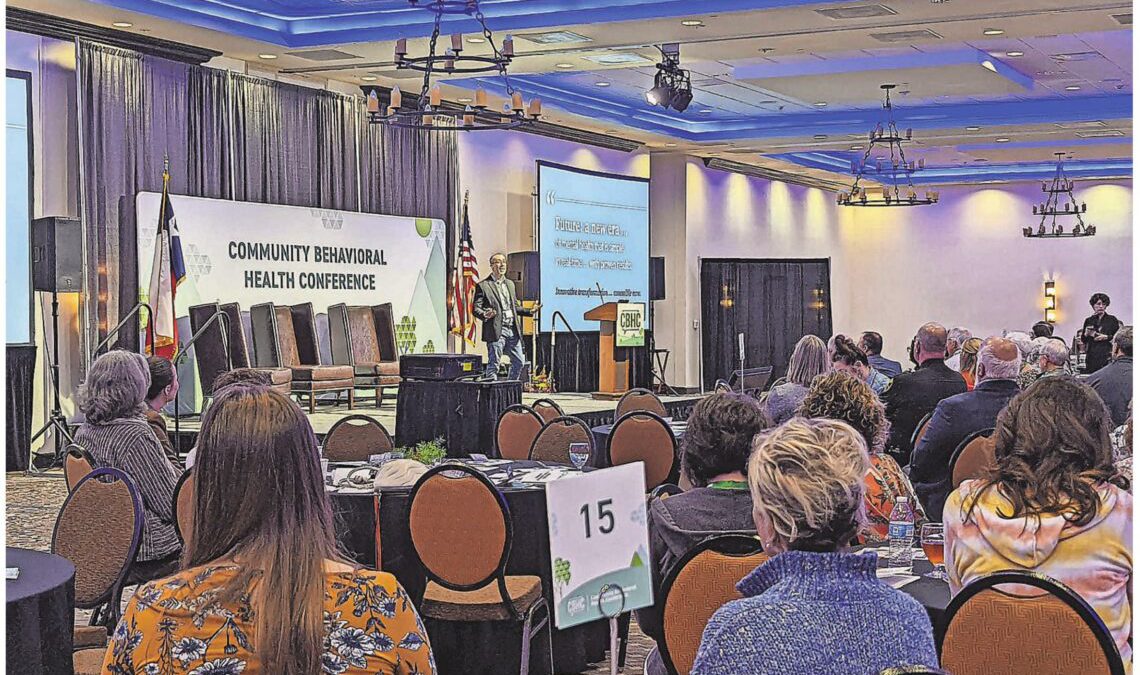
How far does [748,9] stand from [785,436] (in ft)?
26.6

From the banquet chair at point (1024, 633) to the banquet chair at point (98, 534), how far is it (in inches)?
102

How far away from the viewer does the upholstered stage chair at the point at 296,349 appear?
39.6 feet

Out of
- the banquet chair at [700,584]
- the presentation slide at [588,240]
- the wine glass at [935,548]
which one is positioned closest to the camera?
the banquet chair at [700,584]

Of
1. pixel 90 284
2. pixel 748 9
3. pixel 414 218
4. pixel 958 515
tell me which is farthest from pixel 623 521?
pixel 414 218

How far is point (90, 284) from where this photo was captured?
10672 mm

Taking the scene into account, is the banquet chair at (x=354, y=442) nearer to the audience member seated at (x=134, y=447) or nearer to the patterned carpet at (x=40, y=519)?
the patterned carpet at (x=40, y=519)

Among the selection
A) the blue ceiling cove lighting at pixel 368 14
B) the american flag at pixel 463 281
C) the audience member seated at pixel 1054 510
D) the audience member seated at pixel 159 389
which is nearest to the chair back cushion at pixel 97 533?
the audience member seated at pixel 159 389

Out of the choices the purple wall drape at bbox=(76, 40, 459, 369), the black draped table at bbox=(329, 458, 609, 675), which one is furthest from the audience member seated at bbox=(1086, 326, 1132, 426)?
the purple wall drape at bbox=(76, 40, 459, 369)

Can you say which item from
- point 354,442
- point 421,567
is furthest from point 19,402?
point 421,567

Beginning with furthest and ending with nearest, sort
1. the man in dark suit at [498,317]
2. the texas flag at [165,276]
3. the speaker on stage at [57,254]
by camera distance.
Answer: the man in dark suit at [498,317]
the texas flag at [165,276]
the speaker on stage at [57,254]

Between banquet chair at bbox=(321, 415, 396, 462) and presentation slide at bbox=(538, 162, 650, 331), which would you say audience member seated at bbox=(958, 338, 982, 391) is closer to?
banquet chair at bbox=(321, 415, 396, 462)

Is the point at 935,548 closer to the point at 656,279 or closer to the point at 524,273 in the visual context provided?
the point at 524,273

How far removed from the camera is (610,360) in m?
15.5

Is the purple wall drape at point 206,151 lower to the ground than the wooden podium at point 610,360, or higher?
higher
